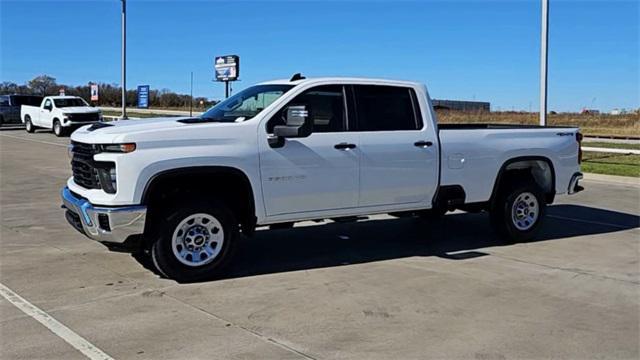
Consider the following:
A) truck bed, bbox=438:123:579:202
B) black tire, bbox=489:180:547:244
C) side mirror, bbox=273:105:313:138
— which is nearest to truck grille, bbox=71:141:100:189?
side mirror, bbox=273:105:313:138

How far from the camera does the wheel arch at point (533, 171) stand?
8.52 metres

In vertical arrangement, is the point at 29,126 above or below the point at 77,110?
below

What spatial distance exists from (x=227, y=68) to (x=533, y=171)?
32.2 meters

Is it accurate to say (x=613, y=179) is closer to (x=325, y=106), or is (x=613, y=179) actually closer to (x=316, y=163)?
(x=325, y=106)

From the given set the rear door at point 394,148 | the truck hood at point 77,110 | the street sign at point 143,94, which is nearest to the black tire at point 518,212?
the rear door at point 394,148

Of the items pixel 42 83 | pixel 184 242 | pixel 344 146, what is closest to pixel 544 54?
pixel 344 146

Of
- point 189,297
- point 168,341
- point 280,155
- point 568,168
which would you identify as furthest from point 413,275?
point 568,168

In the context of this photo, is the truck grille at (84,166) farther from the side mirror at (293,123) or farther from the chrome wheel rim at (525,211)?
the chrome wheel rim at (525,211)

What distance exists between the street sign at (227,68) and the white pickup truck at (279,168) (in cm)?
3131

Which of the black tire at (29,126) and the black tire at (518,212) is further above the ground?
the black tire at (29,126)

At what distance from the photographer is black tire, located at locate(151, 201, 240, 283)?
20.9 feet

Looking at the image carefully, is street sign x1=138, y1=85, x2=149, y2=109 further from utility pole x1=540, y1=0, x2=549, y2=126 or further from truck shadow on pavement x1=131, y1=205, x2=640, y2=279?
truck shadow on pavement x1=131, y1=205, x2=640, y2=279

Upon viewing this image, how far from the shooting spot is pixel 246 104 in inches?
288

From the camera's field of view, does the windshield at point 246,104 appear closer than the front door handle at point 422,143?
Yes
